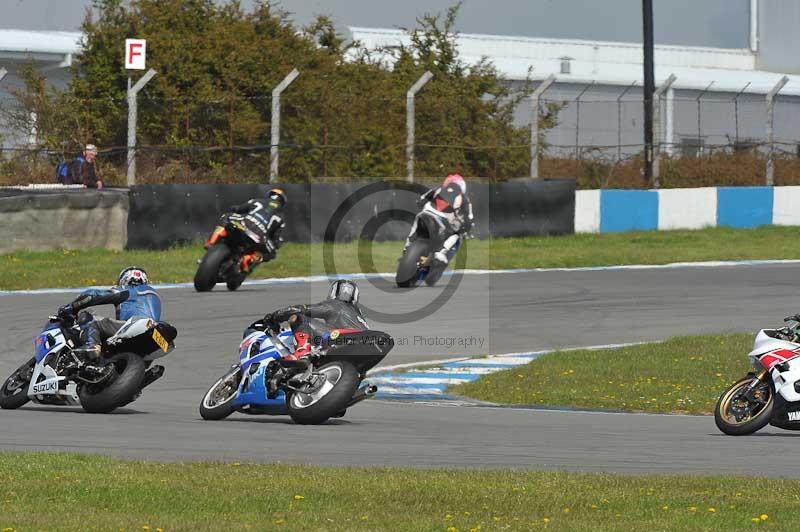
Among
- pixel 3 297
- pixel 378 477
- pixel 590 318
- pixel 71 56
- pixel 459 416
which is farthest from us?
pixel 71 56

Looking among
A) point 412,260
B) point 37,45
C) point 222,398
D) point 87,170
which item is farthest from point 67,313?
point 37,45

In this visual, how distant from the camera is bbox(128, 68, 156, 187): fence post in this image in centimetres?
2581

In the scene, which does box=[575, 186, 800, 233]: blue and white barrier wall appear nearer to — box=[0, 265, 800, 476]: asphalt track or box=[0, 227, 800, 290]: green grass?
box=[0, 227, 800, 290]: green grass

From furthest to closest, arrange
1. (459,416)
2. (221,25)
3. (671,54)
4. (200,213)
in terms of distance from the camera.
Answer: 1. (671,54)
2. (221,25)
3. (200,213)
4. (459,416)

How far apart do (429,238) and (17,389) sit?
30.6ft

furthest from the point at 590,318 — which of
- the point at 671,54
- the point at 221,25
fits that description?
the point at 671,54

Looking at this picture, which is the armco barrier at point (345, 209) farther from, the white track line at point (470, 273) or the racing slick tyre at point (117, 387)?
the racing slick tyre at point (117, 387)

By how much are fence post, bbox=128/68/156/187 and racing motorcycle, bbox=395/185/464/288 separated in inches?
243

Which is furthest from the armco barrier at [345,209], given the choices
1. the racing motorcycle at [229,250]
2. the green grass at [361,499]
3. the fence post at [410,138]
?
the green grass at [361,499]

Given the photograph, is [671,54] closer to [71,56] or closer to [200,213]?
[71,56]

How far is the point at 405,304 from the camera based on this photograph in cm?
2055

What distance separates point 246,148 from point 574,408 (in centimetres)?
1540

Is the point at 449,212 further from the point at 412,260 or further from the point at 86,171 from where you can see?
the point at 86,171

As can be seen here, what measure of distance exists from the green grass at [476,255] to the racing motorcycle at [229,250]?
1.61 metres
